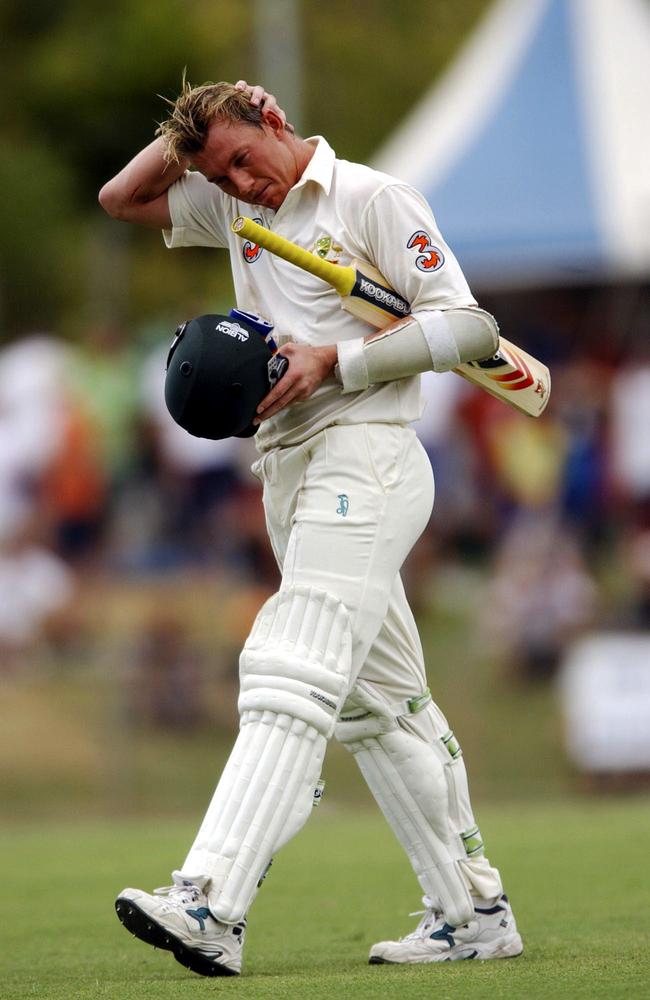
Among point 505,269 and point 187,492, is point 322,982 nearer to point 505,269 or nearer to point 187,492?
point 187,492

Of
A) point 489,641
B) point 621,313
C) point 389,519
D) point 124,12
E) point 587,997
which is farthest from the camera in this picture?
point 124,12

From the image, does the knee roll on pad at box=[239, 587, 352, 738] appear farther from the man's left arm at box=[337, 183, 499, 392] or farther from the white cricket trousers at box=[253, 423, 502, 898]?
the man's left arm at box=[337, 183, 499, 392]

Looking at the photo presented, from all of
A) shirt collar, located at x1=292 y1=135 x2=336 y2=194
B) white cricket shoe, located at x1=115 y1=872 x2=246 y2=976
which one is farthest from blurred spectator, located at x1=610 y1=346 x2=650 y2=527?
white cricket shoe, located at x1=115 y1=872 x2=246 y2=976

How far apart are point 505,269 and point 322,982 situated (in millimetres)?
11226

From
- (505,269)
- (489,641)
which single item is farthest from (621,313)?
(489,641)

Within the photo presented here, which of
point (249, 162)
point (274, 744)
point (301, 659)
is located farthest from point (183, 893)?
point (249, 162)

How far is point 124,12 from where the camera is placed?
1032 inches

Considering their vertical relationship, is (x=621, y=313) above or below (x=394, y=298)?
above

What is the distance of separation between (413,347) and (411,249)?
0.90ft

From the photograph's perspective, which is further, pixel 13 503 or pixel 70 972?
pixel 13 503

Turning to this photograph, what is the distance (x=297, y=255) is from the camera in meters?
4.73

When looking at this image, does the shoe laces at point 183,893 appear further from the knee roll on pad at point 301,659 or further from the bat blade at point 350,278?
Result: the bat blade at point 350,278

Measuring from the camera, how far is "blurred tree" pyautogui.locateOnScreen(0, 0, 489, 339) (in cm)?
2370

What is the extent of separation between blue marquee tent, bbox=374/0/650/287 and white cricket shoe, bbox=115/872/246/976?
10.6 metres
